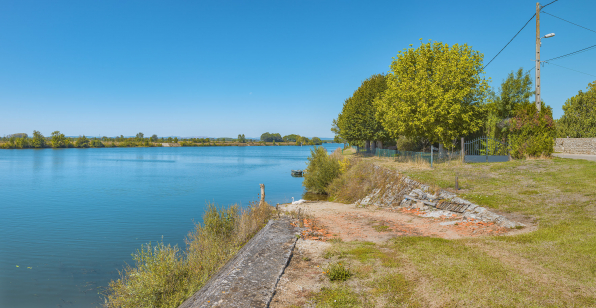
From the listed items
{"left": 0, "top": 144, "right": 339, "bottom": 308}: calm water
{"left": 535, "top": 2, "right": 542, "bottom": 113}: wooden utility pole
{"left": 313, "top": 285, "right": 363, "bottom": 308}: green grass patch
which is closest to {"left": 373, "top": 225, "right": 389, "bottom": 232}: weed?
{"left": 313, "top": 285, "right": 363, "bottom": 308}: green grass patch

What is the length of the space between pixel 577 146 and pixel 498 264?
40.7m

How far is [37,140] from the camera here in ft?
476

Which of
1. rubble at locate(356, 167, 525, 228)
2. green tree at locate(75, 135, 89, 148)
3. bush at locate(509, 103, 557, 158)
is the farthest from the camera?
green tree at locate(75, 135, 89, 148)

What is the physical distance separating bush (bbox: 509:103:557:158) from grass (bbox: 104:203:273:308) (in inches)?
781

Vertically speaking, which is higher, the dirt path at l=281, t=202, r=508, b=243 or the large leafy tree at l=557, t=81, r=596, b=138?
the large leafy tree at l=557, t=81, r=596, b=138

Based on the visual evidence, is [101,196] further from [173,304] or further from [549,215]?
[549,215]

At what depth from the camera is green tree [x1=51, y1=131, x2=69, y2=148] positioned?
150250mm

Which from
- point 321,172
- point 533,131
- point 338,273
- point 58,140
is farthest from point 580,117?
point 58,140

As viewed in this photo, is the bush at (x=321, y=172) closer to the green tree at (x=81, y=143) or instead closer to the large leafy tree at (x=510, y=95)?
the large leafy tree at (x=510, y=95)

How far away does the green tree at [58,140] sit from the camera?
15025cm

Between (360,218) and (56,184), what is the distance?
45143 mm

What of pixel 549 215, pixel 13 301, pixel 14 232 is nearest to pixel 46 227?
pixel 14 232

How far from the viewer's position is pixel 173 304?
7.96 m

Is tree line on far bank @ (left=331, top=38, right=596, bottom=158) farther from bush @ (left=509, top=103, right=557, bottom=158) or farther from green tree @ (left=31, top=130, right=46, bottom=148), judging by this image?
green tree @ (left=31, top=130, right=46, bottom=148)
